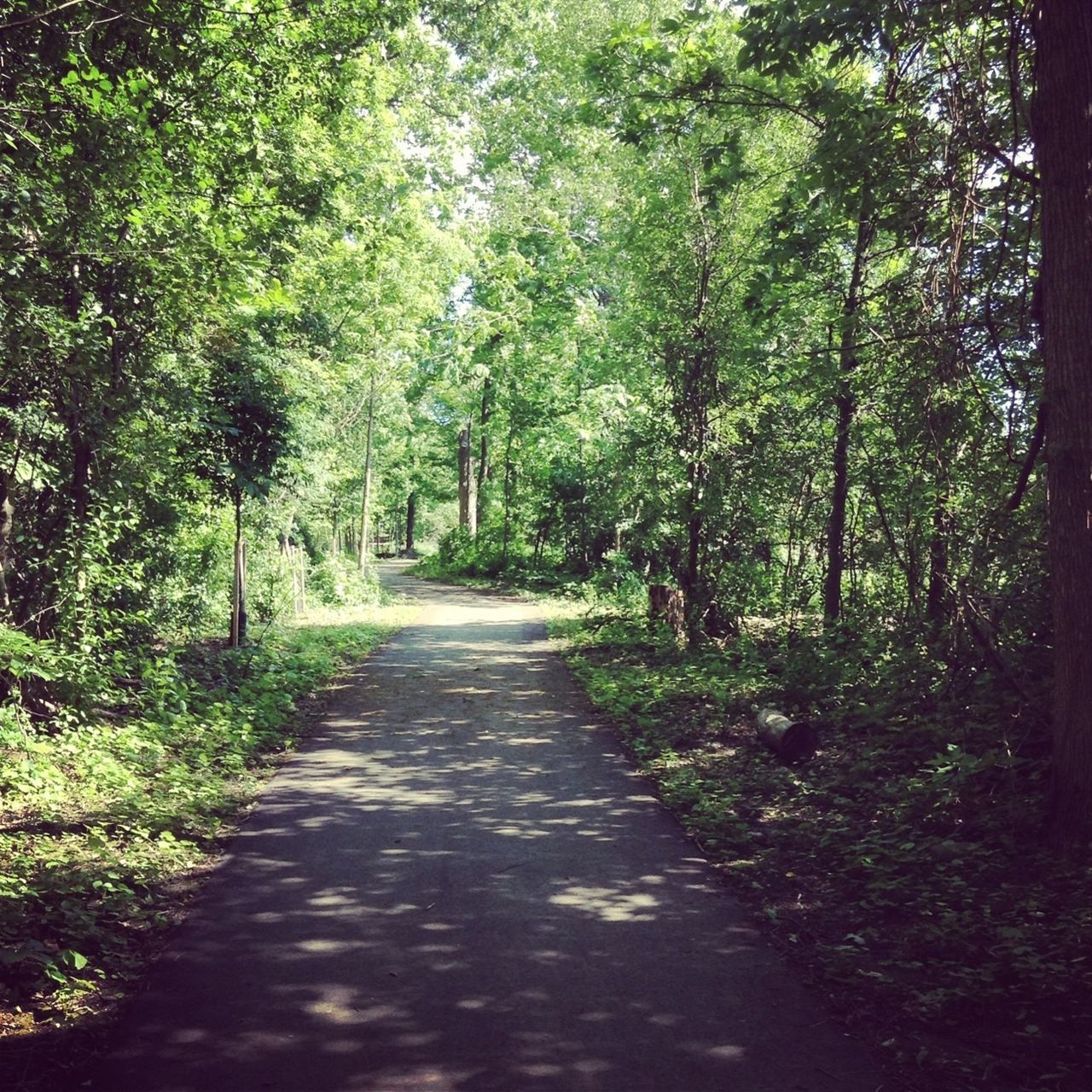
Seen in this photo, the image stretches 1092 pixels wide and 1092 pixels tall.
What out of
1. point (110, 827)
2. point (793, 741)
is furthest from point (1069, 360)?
point (110, 827)

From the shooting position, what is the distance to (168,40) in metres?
5.52

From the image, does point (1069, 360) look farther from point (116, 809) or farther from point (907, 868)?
point (116, 809)

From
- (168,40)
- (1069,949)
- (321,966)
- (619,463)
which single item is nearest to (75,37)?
(168,40)

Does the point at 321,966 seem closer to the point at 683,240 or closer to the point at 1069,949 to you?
the point at 1069,949

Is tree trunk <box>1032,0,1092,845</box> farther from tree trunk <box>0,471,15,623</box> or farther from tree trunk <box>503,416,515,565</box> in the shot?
tree trunk <box>503,416,515,565</box>

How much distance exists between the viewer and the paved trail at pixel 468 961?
11.3 ft

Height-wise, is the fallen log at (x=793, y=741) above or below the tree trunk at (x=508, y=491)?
below

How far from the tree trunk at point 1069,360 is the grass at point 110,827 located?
5.31m

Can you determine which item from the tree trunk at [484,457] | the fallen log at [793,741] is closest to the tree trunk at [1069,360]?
the fallen log at [793,741]

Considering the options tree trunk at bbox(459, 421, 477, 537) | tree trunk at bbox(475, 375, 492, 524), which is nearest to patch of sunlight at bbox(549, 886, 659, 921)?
tree trunk at bbox(475, 375, 492, 524)

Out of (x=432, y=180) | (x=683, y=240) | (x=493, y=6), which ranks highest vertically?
(x=493, y=6)

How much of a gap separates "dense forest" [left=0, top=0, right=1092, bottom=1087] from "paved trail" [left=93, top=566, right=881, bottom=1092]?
37.9 inches

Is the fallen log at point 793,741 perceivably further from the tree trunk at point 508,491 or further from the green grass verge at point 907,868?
the tree trunk at point 508,491

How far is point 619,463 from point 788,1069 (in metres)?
11.9
